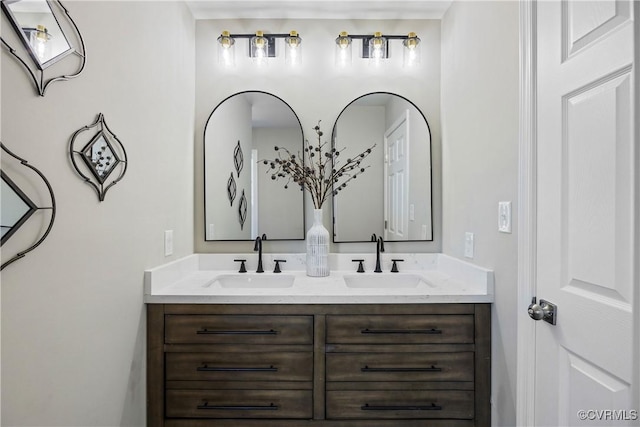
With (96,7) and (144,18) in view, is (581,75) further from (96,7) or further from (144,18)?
(144,18)

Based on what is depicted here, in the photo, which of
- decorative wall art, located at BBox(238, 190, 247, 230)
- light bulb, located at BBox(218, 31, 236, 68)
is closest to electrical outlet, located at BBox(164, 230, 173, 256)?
decorative wall art, located at BBox(238, 190, 247, 230)

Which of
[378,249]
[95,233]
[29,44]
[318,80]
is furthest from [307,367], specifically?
[318,80]

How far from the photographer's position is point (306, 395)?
1.60m

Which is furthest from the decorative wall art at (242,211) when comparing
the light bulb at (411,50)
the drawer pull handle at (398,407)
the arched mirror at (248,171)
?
the light bulb at (411,50)

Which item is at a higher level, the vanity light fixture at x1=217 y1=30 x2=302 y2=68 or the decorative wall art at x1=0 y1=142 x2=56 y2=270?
the vanity light fixture at x1=217 y1=30 x2=302 y2=68

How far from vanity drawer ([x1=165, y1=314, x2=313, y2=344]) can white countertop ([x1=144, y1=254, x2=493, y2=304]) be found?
8 cm

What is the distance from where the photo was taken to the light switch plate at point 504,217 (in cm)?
140

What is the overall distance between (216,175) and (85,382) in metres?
1.32

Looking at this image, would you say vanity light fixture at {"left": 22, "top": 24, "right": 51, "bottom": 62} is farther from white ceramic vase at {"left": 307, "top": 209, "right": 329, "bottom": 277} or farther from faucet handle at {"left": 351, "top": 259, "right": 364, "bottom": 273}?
faucet handle at {"left": 351, "top": 259, "right": 364, "bottom": 273}

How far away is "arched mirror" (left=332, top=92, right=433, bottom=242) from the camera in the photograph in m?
2.20

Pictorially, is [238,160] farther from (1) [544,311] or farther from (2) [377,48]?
(1) [544,311]

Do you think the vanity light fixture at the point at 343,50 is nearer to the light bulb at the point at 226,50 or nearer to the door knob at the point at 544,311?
the light bulb at the point at 226,50

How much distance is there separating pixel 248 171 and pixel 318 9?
3.49 feet

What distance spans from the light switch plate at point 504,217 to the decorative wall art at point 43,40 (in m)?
1.60
